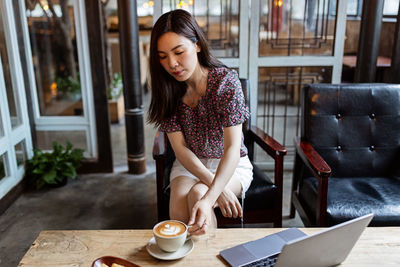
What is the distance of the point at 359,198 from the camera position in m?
1.69

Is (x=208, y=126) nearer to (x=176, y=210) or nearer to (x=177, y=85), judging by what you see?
(x=177, y=85)

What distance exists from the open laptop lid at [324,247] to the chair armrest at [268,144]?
800mm

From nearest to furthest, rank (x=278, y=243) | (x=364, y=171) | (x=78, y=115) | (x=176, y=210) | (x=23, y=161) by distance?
(x=278, y=243) → (x=176, y=210) → (x=364, y=171) → (x=23, y=161) → (x=78, y=115)

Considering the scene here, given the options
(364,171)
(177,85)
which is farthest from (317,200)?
(177,85)

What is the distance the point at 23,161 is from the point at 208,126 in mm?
1774

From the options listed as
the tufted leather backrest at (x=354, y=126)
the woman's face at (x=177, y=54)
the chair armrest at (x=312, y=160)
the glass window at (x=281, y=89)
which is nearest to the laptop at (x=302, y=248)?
the chair armrest at (x=312, y=160)

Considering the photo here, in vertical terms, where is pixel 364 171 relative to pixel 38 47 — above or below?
below

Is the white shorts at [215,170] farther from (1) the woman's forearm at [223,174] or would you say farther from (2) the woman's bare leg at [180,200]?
(1) the woman's forearm at [223,174]

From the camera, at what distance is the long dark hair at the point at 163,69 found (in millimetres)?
1408

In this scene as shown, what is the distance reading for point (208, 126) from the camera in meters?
1.65

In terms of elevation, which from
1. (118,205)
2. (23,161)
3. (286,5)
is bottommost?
(118,205)

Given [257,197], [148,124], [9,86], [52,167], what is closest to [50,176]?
[52,167]

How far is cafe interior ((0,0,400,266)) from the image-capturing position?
1.98 metres

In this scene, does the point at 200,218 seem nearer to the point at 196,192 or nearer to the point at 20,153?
the point at 196,192
